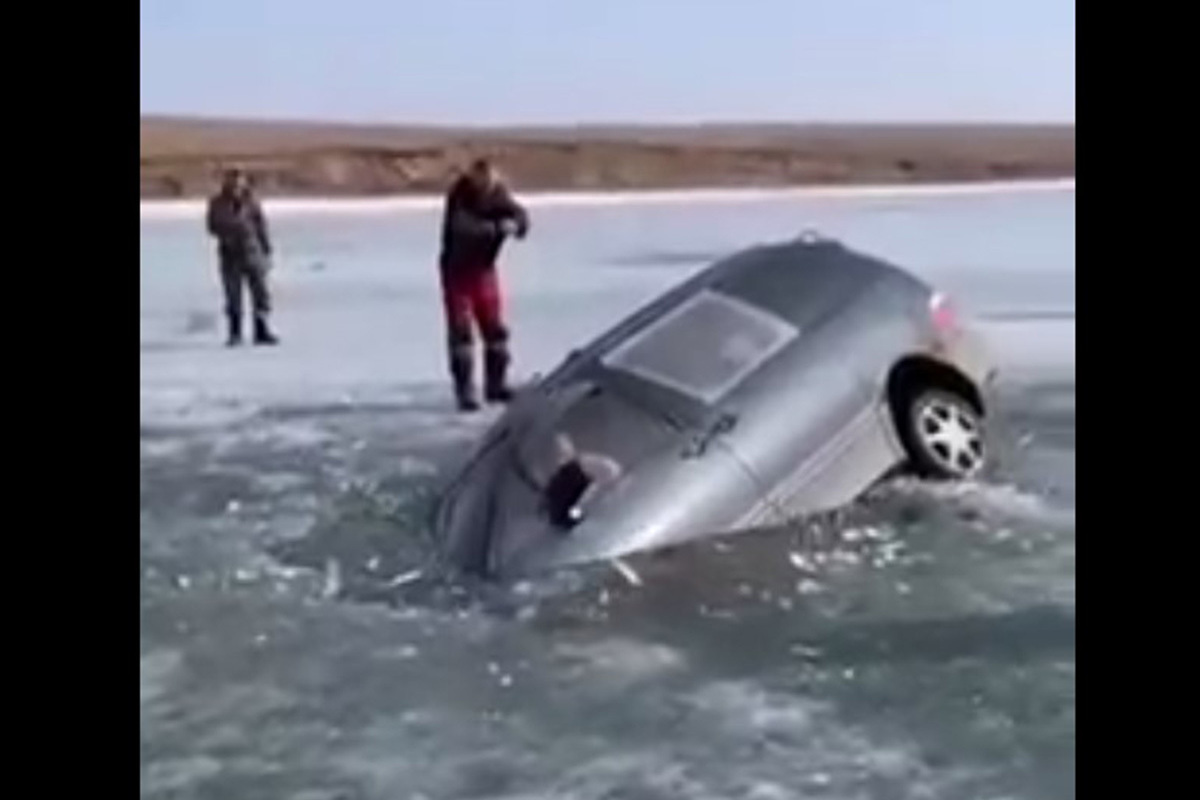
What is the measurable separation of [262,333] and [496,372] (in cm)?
97

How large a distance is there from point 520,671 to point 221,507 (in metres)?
1.22

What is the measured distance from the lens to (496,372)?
16.4ft

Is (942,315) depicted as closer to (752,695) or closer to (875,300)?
(875,300)

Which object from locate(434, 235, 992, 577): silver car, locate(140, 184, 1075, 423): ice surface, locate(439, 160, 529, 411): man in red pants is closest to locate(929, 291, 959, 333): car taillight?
locate(434, 235, 992, 577): silver car

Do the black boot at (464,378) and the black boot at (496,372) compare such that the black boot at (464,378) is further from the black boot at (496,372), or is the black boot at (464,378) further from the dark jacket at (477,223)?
the dark jacket at (477,223)

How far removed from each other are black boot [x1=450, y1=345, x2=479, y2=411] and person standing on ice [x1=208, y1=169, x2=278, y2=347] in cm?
79

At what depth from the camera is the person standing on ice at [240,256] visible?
550 centimetres

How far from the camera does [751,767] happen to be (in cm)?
298

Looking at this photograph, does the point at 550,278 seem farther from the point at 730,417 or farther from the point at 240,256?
the point at 730,417

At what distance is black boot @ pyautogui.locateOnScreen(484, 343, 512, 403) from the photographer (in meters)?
4.96

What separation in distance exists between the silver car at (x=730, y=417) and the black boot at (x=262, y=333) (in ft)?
4.52

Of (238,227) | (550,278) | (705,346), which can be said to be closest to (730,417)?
(705,346)

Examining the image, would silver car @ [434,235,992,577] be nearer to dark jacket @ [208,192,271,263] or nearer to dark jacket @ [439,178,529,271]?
Answer: dark jacket @ [439,178,529,271]
